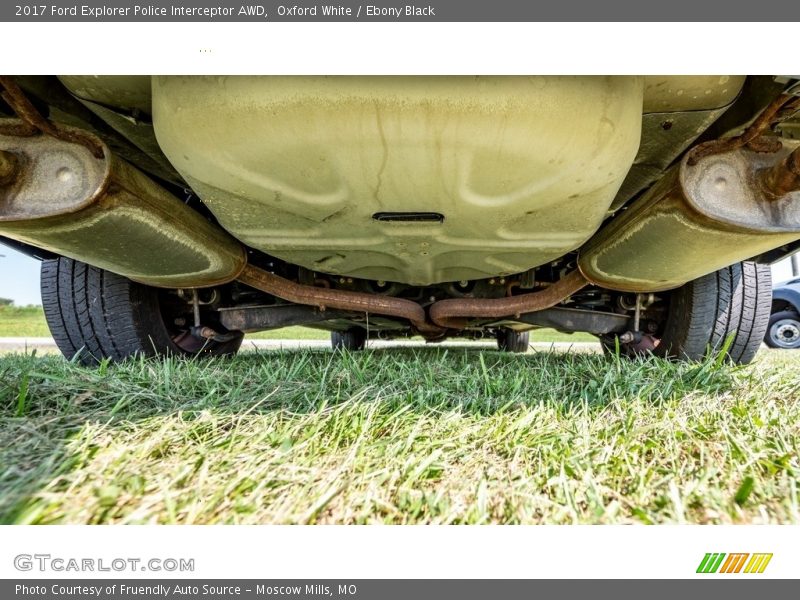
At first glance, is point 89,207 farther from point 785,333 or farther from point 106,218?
point 785,333

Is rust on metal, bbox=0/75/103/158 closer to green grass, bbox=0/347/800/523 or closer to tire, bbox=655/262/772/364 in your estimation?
green grass, bbox=0/347/800/523

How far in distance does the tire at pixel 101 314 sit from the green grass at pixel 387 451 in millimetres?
414

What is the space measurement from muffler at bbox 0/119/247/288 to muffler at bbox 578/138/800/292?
107 cm

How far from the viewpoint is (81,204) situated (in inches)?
33.6

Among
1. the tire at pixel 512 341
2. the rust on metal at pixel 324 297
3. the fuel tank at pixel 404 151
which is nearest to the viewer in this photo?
the fuel tank at pixel 404 151

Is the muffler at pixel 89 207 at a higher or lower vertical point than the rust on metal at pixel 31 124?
lower

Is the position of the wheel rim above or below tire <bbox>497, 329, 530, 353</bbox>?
below

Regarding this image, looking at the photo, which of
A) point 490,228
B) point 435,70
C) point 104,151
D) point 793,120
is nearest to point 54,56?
point 104,151

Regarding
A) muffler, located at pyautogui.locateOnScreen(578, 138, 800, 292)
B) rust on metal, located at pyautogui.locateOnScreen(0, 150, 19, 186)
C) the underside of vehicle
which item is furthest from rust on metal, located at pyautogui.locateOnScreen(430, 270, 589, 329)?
rust on metal, located at pyautogui.locateOnScreen(0, 150, 19, 186)

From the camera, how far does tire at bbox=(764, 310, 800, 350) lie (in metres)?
5.14

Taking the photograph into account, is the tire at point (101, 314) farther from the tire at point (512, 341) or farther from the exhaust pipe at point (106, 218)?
the tire at point (512, 341)

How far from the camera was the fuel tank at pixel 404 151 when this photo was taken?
68cm

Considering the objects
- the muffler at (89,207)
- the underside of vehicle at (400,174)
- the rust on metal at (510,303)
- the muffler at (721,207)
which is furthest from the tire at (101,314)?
the muffler at (721,207)

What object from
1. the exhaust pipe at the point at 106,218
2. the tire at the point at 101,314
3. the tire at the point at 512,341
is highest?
the exhaust pipe at the point at 106,218
